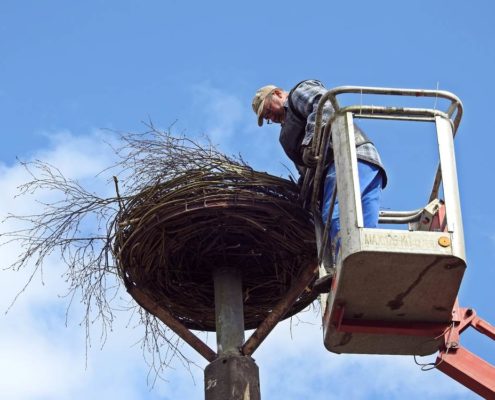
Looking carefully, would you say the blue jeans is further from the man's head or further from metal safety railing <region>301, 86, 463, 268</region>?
the man's head

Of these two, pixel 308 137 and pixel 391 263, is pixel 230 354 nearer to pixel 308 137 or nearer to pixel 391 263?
pixel 308 137

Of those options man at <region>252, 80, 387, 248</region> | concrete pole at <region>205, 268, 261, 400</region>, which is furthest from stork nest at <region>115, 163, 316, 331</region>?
man at <region>252, 80, 387, 248</region>

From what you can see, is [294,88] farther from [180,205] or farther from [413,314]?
[413,314]

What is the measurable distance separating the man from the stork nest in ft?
0.87

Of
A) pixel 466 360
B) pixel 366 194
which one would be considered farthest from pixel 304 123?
pixel 466 360

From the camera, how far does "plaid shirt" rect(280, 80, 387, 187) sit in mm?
6496

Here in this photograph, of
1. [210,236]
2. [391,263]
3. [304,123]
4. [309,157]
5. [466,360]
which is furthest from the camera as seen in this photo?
[210,236]

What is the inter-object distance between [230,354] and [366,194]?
3.90ft

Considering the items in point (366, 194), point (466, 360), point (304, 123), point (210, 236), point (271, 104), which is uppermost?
point (271, 104)

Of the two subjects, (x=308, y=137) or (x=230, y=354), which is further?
(x=230, y=354)

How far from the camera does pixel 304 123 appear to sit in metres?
7.15

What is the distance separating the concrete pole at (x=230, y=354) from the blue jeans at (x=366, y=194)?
85 cm

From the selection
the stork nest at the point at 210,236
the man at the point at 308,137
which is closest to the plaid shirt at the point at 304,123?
the man at the point at 308,137

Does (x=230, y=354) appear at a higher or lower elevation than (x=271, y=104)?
lower
